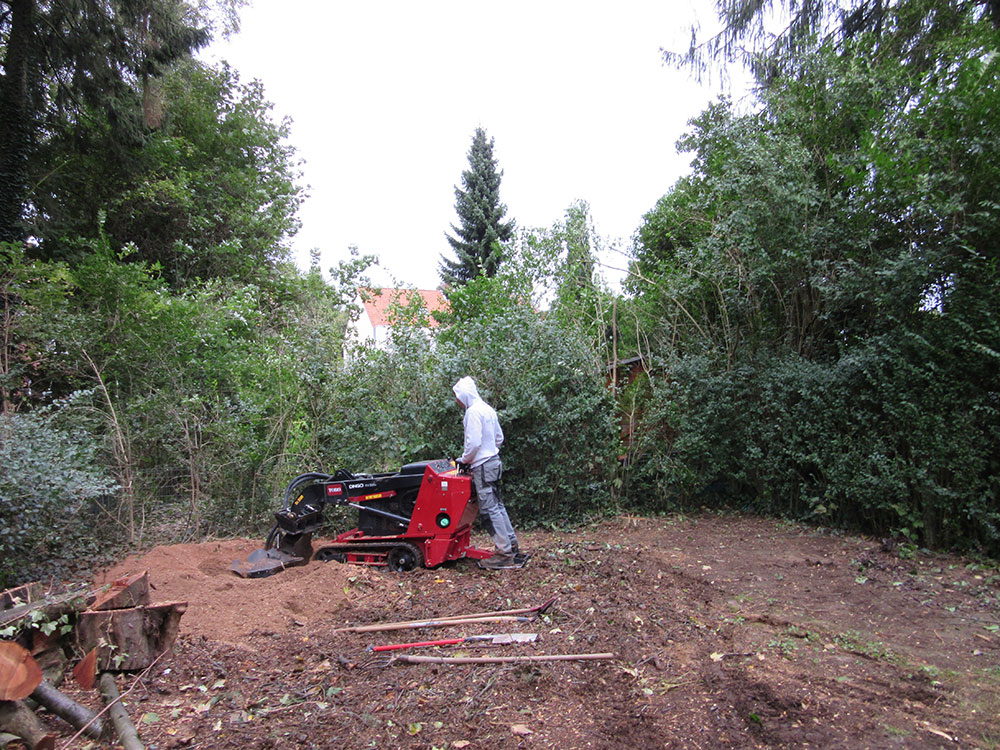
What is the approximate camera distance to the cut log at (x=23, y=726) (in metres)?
2.61

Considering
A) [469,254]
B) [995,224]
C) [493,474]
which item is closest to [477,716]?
[493,474]

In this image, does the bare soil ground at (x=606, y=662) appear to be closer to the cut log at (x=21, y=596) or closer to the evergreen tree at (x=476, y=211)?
the cut log at (x=21, y=596)

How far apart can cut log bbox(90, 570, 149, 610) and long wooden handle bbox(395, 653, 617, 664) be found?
173 centimetres

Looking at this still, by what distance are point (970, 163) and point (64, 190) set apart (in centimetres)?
1357

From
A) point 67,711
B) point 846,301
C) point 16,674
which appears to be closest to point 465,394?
point 67,711

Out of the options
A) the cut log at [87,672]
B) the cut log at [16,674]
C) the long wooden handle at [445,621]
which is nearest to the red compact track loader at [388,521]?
the long wooden handle at [445,621]

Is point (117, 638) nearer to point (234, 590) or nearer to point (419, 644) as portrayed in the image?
point (234, 590)

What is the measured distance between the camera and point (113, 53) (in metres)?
9.11

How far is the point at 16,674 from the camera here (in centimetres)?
268

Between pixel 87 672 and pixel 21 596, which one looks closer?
pixel 87 672

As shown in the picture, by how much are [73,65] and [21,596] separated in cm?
882

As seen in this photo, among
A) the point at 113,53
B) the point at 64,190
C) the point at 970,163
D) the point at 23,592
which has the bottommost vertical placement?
the point at 23,592

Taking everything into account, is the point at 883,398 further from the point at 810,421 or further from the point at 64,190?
the point at 64,190

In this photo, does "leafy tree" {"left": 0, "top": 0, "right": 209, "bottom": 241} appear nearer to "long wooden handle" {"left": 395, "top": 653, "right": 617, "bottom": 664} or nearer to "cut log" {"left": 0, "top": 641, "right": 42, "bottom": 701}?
"cut log" {"left": 0, "top": 641, "right": 42, "bottom": 701}
